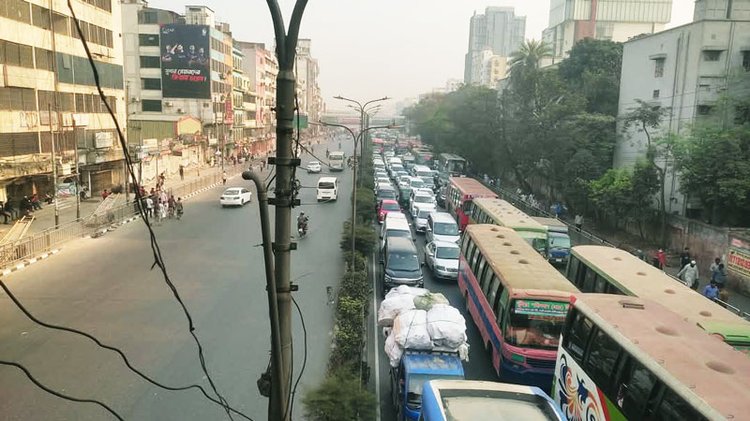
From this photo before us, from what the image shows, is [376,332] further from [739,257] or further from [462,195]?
[462,195]

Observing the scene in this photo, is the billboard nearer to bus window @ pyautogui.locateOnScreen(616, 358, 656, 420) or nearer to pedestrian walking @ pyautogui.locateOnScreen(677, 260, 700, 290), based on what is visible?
pedestrian walking @ pyautogui.locateOnScreen(677, 260, 700, 290)

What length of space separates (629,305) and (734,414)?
350 centimetres

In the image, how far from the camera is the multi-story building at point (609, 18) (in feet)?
245

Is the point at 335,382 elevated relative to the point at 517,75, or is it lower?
lower

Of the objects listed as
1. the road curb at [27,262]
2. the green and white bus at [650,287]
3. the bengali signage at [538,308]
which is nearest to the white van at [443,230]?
the green and white bus at [650,287]

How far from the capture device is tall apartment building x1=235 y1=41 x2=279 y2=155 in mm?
81688

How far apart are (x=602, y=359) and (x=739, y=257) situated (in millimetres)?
14379

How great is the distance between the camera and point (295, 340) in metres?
13.4

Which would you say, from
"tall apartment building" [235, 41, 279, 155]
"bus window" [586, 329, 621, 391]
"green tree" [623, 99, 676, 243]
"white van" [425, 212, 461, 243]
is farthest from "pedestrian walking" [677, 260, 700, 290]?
"tall apartment building" [235, 41, 279, 155]

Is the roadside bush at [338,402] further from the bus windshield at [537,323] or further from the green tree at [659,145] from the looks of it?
the green tree at [659,145]

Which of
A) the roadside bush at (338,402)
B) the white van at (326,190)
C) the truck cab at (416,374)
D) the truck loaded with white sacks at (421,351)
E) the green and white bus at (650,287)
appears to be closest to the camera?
the roadside bush at (338,402)

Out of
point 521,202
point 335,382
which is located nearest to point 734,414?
point 335,382

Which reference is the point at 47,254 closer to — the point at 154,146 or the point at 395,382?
the point at 395,382

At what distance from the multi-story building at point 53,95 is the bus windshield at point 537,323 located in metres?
20.7
